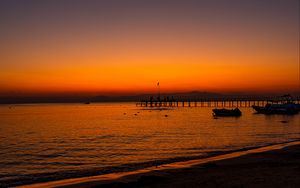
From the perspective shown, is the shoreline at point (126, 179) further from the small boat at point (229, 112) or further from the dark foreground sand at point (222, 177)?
the small boat at point (229, 112)

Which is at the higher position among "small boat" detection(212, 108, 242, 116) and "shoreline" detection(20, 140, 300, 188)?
"small boat" detection(212, 108, 242, 116)

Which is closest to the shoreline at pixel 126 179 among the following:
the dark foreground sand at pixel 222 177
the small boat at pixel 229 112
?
the dark foreground sand at pixel 222 177

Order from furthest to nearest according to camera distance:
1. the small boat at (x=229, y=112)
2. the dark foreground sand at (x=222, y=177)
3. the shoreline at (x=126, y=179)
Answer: the small boat at (x=229, y=112) < the shoreline at (x=126, y=179) < the dark foreground sand at (x=222, y=177)

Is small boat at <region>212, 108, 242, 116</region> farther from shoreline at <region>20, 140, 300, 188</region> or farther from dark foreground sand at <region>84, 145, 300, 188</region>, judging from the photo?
dark foreground sand at <region>84, 145, 300, 188</region>

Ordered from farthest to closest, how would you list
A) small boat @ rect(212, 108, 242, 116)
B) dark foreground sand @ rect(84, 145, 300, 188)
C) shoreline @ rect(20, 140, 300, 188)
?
small boat @ rect(212, 108, 242, 116) < shoreline @ rect(20, 140, 300, 188) < dark foreground sand @ rect(84, 145, 300, 188)

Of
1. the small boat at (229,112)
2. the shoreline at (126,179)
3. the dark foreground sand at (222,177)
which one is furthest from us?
the small boat at (229,112)

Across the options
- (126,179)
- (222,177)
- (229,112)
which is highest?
(229,112)

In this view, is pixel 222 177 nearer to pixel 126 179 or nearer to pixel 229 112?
pixel 126 179

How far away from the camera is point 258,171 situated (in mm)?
16594

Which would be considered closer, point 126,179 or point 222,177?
point 222,177

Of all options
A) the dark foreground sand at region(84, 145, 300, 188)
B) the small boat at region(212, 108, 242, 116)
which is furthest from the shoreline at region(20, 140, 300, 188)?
the small boat at region(212, 108, 242, 116)

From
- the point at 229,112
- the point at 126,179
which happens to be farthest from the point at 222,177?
the point at 229,112

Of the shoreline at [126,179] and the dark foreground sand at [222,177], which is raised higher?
the dark foreground sand at [222,177]

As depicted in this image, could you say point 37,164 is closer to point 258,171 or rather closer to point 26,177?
point 26,177
